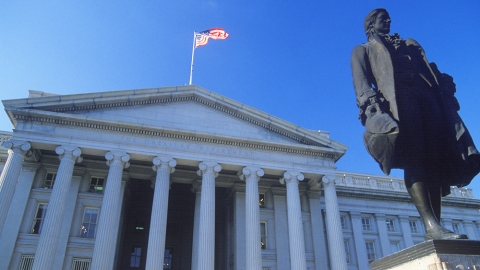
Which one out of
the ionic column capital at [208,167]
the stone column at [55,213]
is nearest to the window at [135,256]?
the stone column at [55,213]

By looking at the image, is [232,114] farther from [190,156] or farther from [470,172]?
[470,172]

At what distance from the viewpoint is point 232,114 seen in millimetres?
28250

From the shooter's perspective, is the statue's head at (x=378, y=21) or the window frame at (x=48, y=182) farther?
the window frame at (x=48, y=182)

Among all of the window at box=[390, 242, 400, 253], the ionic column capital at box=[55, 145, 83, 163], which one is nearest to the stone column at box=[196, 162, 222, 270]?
the ionic column capital at box=[55, 145, 83, 163]

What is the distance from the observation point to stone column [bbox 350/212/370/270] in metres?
33.8

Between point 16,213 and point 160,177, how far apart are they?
936 centimetres

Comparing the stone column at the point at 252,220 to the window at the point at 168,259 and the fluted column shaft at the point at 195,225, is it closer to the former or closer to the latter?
the fluted column shaft at the point at 195,225

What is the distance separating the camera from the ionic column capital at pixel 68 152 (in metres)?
23.8

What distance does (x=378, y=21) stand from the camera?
17.5 feet

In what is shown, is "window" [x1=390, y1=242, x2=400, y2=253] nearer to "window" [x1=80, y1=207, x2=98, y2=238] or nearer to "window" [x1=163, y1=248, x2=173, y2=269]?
"window" [x1=163, y1=248, x2=173, y2=269]

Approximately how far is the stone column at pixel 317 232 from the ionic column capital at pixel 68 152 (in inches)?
646

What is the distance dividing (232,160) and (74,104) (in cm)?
1081

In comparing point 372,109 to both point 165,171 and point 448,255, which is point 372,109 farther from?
point 165,171

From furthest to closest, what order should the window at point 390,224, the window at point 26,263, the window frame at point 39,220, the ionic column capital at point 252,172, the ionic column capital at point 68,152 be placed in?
the window at point 390,224 < the ionic column capital at point 252,172 < the window frame at point 39,220 < the ionic column capital at point 68,152 < the window at point 26,263
